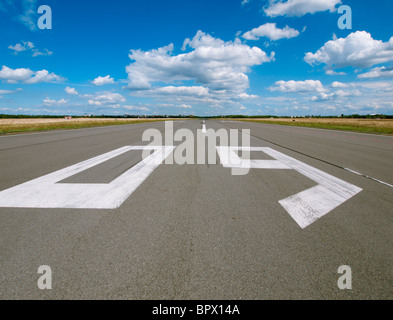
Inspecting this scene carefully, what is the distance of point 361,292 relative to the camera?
162 cm

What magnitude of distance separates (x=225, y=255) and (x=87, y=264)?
120 cm

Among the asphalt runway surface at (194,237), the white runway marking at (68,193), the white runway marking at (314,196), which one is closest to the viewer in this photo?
the asphalt runway surface at (194,237)

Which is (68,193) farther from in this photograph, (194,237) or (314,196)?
(314,196)

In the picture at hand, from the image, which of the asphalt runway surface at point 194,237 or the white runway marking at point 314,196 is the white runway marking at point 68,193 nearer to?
the asphalt runway surface at point 194,237

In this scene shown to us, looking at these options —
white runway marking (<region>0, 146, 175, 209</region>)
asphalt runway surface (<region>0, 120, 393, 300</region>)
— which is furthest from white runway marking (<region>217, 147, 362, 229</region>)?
white runway marking (<region>0, 146, 175, 209</region>)

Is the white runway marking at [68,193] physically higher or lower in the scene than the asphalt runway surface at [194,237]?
higher

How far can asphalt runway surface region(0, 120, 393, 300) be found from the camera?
1.64 metres

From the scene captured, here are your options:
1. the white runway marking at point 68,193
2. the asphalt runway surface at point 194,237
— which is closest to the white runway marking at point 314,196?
the asphalt runway surface at point 194,237

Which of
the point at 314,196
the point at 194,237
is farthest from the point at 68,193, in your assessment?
the point at 314,196

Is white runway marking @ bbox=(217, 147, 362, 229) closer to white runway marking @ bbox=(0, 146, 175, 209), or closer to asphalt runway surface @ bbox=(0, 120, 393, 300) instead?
asphalt runway surface @ bbox=(0, 120, 393, 300)

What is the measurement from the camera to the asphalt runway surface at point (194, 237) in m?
1.64

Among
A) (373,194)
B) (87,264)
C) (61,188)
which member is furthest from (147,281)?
(373,194)

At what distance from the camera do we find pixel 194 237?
228cm
